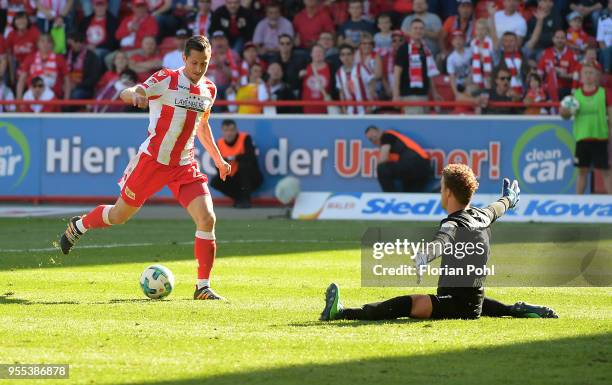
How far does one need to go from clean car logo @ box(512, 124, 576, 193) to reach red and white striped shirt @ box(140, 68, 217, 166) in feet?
38.0

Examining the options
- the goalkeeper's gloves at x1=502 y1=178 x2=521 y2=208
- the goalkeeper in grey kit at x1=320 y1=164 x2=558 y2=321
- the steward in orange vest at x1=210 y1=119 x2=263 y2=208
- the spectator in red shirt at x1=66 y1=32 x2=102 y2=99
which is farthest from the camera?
the spectator in red shirt at x1=66 y1=32 x2=102 y2=99

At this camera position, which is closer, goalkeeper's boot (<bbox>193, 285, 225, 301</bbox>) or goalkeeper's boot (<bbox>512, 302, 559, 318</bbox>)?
goalkeeper's boot (<bbox>512, 302, 559, 318</bbox>)

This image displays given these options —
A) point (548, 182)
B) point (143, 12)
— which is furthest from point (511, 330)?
point (143, 12)

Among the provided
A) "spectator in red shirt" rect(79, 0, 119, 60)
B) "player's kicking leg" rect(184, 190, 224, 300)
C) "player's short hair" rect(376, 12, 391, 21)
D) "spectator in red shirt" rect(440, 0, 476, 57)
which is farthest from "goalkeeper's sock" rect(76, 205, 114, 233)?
"spectator in red shirt" rect(79, 0, 119, 60)

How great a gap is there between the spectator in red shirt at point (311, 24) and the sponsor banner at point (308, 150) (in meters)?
2.06

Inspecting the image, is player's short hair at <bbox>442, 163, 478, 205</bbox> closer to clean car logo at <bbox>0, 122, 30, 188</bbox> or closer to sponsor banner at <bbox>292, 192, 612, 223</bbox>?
sponsor banner at <bbox>292, 192, 612, 223</bbox>

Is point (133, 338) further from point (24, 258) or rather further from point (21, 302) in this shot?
point (24, 258)

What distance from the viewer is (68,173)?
2278cm

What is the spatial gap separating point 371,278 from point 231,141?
1095 centimetres

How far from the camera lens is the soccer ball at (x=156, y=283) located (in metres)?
10.4

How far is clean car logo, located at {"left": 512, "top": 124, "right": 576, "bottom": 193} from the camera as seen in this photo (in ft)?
70.7

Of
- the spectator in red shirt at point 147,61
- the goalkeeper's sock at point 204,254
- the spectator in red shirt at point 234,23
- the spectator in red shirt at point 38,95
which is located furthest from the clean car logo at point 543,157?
the goalkeeper's sock at point 204,254

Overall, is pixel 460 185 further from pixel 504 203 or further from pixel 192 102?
pixel 192 102

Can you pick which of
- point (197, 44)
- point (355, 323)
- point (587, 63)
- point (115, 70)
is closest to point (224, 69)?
point (115, 70)
